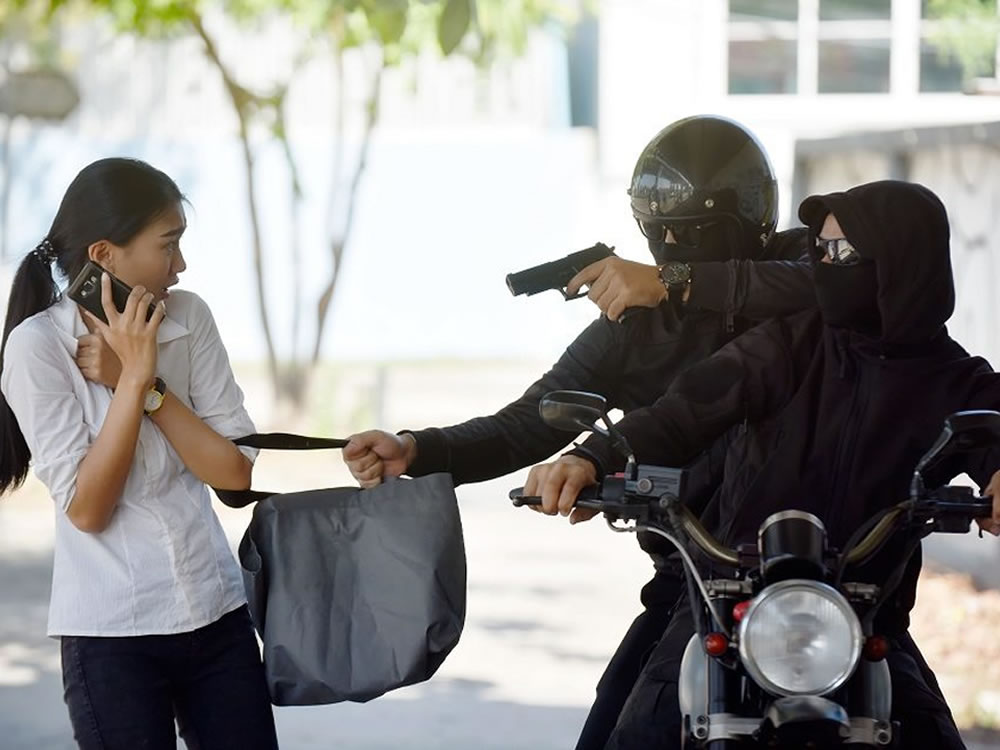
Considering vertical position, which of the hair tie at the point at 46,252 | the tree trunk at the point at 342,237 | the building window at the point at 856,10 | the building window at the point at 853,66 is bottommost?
the tree trunk at the point at 342,237

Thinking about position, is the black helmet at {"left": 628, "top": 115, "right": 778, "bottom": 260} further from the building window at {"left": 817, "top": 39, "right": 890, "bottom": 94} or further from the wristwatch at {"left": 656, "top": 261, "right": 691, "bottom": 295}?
the building window at {"left": 817, "top": 39, "right": 890, "bottom": 94}

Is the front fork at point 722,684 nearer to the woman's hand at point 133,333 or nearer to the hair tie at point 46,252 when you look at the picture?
the woman's hand at point 133,333

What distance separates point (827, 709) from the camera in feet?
8.57

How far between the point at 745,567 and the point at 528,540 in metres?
8.15

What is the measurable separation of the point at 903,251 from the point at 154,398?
4.72ft

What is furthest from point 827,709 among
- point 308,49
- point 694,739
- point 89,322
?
point 308,49

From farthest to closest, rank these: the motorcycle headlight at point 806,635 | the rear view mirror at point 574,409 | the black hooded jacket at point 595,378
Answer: the black hooded jacket at point 595,378
the rear view mirror at point 574,409
the motorcycle headlight at point 806,635

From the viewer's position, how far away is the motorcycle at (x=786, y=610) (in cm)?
265

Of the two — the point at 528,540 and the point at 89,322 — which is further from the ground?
the point at 89,322

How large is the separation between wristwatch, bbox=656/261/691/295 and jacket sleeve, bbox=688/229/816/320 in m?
0.01

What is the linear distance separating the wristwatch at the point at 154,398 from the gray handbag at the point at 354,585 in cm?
23

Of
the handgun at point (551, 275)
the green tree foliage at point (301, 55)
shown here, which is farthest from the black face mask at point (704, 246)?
the green tree foliage at point (301, 55)

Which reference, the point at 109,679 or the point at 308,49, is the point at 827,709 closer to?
the point at 109,679

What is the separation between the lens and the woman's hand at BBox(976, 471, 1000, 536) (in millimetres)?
2918
